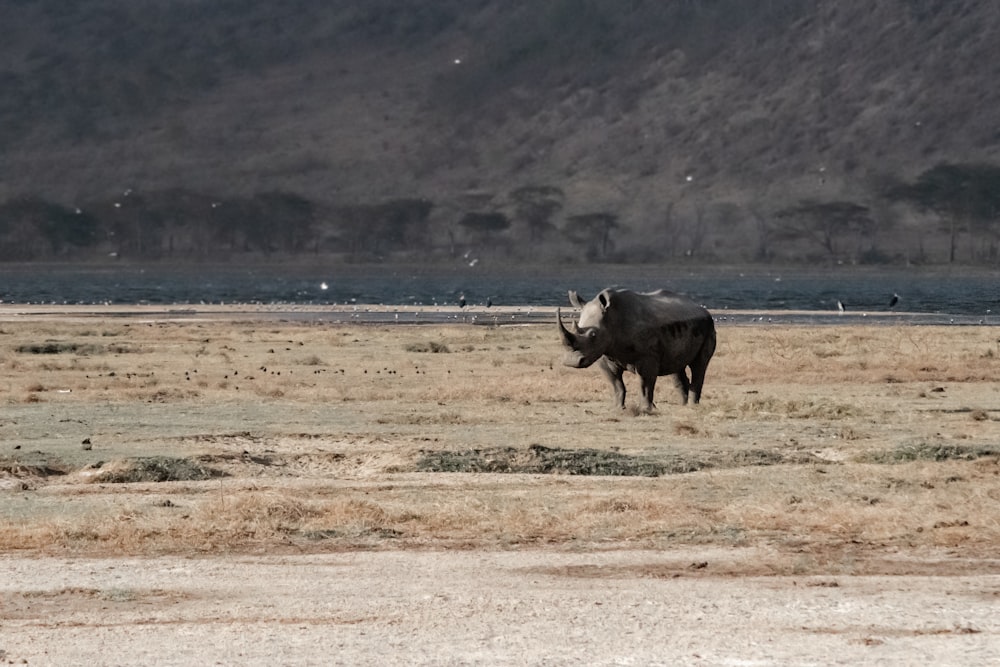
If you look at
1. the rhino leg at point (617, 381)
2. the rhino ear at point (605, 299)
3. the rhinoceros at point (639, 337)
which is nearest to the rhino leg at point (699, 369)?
the rhinoceros at point (639, 337)

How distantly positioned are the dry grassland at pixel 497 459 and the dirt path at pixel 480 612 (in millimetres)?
722

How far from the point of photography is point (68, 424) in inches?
909

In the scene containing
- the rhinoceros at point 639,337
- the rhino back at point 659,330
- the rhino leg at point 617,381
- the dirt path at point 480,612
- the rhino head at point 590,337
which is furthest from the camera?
the rhino leg at point 617,381

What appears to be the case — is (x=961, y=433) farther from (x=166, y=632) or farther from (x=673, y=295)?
(x=166, y=632)

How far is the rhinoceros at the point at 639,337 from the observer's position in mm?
24266

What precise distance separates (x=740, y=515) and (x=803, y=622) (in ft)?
13.5

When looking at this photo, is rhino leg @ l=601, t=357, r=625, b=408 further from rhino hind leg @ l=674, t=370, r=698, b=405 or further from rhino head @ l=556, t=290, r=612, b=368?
rhino hind leg @ l=674, t=370, r=698, b=405

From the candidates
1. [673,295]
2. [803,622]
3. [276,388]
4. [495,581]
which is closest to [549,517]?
[495,581]

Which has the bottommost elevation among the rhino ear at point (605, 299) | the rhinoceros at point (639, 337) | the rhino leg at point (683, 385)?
the rhino leg at point (683, 385)

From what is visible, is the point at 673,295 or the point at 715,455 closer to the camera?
the point at 715,455

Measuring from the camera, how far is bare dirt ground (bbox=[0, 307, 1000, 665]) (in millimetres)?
10875

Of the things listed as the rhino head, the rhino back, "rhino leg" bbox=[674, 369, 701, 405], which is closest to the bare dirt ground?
"rhino leg" bbox=[674, 369, 701, 405]

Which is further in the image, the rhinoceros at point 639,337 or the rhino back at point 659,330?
the rhino back at point 659,330

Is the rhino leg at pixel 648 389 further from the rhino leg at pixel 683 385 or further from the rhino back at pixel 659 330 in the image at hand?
the rhino leg at pixel 683 385
